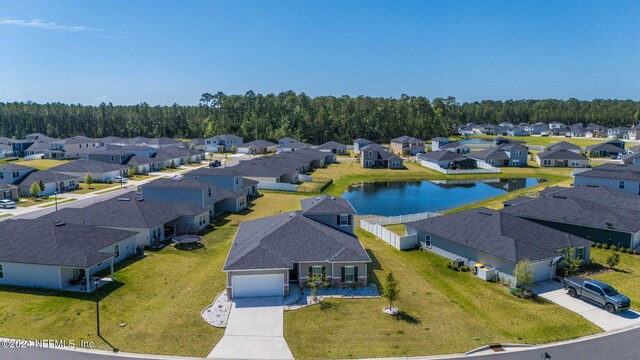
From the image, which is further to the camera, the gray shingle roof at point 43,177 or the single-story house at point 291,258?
the gray shingle roof at point 43,177

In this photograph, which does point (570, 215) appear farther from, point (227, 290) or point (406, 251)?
point (227, 290)

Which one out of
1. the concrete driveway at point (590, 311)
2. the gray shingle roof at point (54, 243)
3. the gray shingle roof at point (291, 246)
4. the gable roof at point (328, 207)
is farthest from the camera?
the gable roof at point (328, 207)

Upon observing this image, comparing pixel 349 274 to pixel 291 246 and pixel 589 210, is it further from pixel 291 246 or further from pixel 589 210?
pixel 589 210

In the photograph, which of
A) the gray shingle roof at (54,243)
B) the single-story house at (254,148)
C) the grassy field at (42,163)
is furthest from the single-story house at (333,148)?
the gray shingle roof at (54,243)

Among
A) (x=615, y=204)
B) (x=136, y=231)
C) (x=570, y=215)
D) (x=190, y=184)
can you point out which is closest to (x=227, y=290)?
(x=136, y=231)

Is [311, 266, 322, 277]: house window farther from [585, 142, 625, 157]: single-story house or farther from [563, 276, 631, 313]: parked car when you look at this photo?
[585, 142, 625, 157]: single-story house

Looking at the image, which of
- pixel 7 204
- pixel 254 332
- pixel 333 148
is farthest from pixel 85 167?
pixel 333 148

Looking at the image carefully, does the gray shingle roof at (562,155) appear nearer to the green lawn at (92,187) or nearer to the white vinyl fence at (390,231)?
the white vinyl fence at (390,231)
